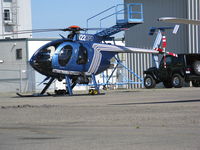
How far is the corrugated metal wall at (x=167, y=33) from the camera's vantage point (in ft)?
123

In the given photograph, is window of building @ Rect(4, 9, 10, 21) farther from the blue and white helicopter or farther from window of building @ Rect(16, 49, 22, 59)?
the blue and white helicopter

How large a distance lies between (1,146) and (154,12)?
107ft

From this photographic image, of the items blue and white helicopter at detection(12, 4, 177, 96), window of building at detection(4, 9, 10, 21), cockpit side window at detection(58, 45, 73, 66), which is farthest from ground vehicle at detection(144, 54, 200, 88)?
window of building at detection(4, 9, 10, 21)

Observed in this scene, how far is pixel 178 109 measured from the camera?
603 inches

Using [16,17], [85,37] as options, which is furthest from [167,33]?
[16,17]

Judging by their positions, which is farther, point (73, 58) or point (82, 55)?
point (82, 55)

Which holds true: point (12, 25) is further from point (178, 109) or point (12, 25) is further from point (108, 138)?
point (108, 138)

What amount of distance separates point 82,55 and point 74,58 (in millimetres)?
501

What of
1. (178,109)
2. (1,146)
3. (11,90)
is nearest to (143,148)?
(1,146)

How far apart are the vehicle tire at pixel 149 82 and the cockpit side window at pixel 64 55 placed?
33.9ft

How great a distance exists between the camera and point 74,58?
25625 millimetres

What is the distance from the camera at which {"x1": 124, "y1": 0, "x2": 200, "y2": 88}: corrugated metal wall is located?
37.6 meters

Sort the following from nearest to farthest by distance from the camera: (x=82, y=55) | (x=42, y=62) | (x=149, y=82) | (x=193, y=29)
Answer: (x=42, y=62)
(x=82, y=55)
(x=149, y=82)
(x=193, y=29)

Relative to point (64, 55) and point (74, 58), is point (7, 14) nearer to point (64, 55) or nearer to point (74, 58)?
point (74, 58)
